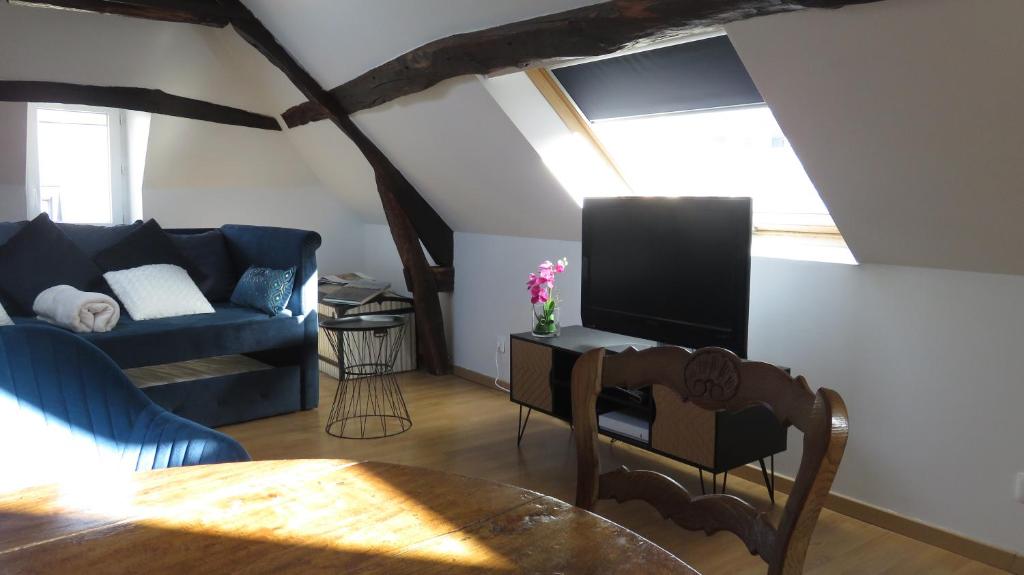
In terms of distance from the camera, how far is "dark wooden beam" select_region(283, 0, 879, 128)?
100 inches

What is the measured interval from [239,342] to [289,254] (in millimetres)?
579

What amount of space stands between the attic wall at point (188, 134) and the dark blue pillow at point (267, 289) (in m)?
1.77

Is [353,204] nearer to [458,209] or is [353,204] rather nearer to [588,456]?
[458,209]

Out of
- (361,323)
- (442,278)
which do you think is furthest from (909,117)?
(442,278)

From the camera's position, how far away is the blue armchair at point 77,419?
6.79 feet

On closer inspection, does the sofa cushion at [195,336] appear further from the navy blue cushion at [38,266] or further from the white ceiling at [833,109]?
the white ceiling at [833,109]

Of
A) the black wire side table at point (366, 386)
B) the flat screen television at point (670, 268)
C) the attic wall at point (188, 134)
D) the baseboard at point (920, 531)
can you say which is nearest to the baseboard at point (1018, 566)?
the baseboard at point (920, 531)

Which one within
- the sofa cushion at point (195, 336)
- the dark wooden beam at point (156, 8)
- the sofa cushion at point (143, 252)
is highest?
the dark wooden beam at point (156, 8)

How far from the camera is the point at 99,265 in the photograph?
14.4ft

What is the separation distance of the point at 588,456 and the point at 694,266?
73.3 inches

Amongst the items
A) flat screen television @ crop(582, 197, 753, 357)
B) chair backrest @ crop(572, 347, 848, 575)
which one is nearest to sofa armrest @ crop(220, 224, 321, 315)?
flat screen television @ crop(582, 197, 753, 357)

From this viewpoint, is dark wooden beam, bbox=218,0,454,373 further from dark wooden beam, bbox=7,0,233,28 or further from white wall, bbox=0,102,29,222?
white wall, bbox=0,102,29,222

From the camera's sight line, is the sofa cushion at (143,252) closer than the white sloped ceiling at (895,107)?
No

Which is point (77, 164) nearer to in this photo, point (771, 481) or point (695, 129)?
point (695, 129)
